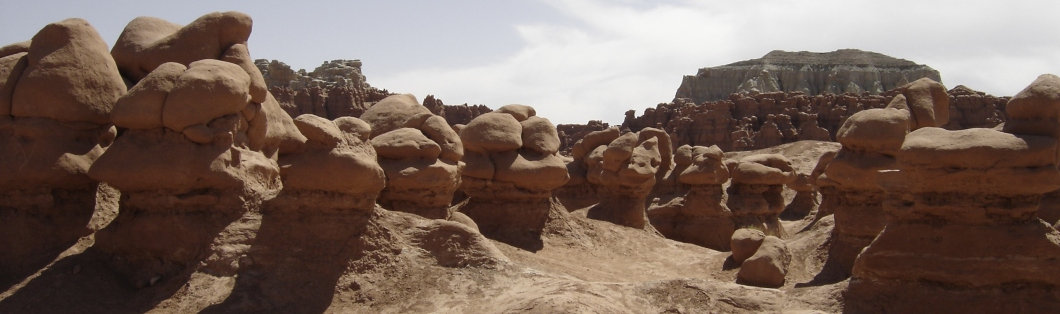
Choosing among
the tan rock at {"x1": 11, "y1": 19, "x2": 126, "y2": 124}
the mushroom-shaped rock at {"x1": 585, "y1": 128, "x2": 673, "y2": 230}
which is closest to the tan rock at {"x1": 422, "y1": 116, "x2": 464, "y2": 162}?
the tan rock at {"x1": 11, "y1": 19, "x2": 126, "y2": 124}

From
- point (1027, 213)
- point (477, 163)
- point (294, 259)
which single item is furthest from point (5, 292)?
point (1027, 213)

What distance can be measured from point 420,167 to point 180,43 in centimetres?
350

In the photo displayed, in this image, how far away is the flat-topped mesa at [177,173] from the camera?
26.1ft

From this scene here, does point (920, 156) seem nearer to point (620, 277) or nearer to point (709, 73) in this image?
point (620, 277)

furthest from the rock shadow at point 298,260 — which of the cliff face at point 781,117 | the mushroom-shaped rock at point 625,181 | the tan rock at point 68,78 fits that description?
the cliff face at point 781,117

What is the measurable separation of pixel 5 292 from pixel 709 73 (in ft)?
277

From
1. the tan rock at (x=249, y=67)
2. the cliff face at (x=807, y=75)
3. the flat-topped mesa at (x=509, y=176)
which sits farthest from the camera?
the cliff face at (x=807, y=75)

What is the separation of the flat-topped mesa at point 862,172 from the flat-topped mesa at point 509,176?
4.67 meters

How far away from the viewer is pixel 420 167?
1175 centimetres

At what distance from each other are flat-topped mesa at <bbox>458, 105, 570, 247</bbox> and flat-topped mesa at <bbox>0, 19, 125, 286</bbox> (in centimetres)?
628

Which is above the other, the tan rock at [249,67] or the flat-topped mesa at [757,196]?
the tan rock at [249,67]

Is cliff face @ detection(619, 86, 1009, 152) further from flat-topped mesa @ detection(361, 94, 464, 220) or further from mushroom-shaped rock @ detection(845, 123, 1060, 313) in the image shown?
mushroom-shaped rock @ detection(845, 123, 1060, 313)

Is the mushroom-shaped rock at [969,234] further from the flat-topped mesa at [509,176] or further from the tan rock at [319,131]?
the flat-topped mesa at [509,176]

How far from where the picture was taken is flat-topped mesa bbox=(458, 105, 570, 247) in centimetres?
1420
